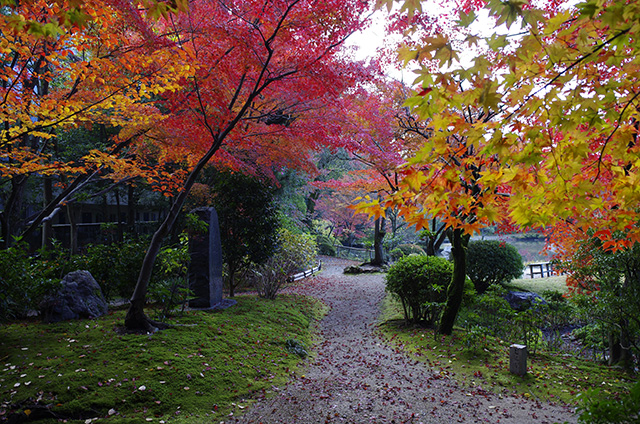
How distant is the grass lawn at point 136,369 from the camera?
353 cm

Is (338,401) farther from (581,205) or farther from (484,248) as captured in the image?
(484,248)

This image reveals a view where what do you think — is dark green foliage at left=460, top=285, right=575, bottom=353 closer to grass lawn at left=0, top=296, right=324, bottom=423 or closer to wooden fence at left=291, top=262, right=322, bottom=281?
grass lawn at left=0, top=296, right=324, bottom=423

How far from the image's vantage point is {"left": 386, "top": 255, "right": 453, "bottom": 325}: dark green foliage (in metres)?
7.43

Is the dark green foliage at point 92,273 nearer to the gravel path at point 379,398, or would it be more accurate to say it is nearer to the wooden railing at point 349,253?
the gravel path at point 379,398

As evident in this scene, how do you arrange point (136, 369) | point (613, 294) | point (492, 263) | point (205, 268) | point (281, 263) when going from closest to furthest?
point (136, 369), point (613, 294), point (205, 268), point (281, 263), point (492, 263)

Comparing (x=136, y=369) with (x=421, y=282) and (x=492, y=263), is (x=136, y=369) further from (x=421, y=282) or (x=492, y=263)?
(x=492, y=263)

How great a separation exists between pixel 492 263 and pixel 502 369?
7632mm

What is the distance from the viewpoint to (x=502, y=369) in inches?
208

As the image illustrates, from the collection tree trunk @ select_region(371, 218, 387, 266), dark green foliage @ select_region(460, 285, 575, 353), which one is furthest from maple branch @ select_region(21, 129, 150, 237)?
tree trunk @ select_region(371, 218, 387, 266)

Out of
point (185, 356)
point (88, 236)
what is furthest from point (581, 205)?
point (88, 236)

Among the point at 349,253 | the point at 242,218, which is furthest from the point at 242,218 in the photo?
the point at 349,253

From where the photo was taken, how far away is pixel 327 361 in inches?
238

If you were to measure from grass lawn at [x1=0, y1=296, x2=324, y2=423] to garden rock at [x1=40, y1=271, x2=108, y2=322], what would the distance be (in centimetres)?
26

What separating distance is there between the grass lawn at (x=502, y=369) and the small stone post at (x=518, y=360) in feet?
0.30
